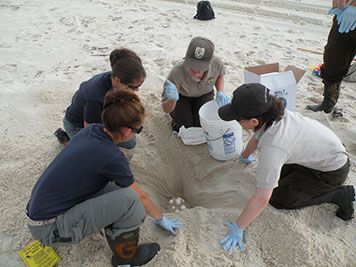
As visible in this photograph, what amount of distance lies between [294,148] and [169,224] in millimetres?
792

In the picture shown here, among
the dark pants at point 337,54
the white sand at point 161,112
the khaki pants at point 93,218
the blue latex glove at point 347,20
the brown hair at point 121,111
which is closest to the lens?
the brown hair at point 121,111

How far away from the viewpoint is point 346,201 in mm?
1974

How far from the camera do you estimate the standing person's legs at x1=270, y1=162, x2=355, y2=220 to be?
1.95 meters

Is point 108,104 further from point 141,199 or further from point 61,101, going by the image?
point 61,101

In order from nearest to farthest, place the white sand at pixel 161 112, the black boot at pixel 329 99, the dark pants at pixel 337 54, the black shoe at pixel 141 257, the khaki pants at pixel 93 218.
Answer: the khaki pants at pixel 93 218, the black shoe at pixel 141 257, the white sand at pixel 161 112, the dark pants at pixel 337 54, the black boot at pixel 329 99

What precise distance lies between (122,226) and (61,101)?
188 centimetres

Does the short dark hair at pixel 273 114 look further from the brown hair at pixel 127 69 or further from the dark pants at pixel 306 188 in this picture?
the brown hair at pixel 127 69

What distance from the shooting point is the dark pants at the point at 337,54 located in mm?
2654

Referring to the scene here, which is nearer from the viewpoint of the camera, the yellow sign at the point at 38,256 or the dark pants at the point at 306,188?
the yellow sign at the point at 38,256

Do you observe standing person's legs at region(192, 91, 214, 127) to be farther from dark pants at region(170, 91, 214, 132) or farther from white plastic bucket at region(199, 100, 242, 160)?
white plastic bucket at region(199, 100, 242, 160)

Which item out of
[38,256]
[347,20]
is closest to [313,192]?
[347,20]

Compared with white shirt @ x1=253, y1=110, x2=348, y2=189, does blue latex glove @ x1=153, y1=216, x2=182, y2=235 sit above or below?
below

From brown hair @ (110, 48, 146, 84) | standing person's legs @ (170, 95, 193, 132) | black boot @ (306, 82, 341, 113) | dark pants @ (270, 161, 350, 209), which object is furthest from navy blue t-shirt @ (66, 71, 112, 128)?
black boot @ (306, 82, 341, 113)

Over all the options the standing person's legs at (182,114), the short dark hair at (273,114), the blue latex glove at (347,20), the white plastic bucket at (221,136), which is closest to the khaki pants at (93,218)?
the short dark hair at (273,114)
